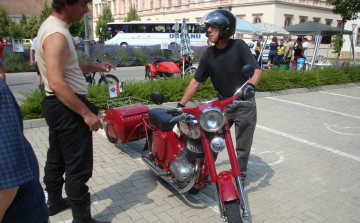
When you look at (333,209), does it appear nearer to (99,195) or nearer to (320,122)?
(99,195)

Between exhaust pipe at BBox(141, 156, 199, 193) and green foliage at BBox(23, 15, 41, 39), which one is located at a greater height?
green foliage at BBox(23, 15, 41, 39)

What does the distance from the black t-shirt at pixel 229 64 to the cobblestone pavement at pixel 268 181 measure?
51.6 inches

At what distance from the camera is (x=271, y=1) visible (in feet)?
103

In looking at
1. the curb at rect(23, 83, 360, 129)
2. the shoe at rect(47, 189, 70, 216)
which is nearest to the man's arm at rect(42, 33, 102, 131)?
the shoe at rect(47, 189, 70, 216)

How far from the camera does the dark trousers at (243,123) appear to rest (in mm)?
3201

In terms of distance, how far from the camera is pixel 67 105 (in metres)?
2.22

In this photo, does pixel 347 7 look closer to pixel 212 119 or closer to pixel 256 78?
pixel 256 78

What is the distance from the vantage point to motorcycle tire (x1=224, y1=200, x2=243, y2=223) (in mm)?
2365

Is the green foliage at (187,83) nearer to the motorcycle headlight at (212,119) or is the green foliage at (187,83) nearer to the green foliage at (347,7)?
the motorcycle headlight at (212,119)

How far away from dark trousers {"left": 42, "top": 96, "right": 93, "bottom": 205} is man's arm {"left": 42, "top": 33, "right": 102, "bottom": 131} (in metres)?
0.19

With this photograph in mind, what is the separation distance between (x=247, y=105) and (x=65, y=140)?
1.87m

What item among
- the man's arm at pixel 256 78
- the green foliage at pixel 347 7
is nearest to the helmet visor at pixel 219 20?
the man's arm at pixel 256 78

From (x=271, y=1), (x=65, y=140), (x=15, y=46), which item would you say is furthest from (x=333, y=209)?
(x=271, y=1)

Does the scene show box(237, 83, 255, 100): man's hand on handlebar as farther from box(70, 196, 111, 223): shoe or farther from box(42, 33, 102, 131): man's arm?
box(70, 196, 111, 223): shoe
